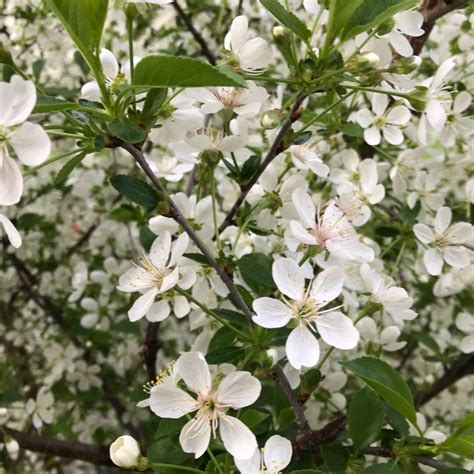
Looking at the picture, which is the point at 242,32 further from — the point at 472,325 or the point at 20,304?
the point at 20,304

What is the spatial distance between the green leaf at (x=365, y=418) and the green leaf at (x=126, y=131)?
44 centimetres

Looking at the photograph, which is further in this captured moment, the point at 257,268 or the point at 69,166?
the point at 257,268

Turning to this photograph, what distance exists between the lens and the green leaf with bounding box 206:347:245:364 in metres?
0.77

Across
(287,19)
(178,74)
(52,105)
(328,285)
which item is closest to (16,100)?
(52,105)

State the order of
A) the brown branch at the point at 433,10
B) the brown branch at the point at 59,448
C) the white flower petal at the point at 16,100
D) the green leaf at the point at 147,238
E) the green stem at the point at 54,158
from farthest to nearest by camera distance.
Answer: the brown branch at the point at 59,448 → the brown branch at the point at 433,10 → the green leaf at the point at 147,238 → the green stem at the point at 54,158 → the white flower petal at the point at 16,100

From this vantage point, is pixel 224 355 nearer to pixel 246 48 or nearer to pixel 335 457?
pixel 335 457

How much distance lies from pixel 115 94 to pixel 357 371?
1.36ft

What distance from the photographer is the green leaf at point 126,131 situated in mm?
611

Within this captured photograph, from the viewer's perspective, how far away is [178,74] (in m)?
0.58

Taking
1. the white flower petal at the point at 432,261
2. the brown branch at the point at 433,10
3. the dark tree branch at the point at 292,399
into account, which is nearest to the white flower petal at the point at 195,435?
the dark tree branch at the point at 292,399

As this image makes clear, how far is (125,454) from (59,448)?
707 mm

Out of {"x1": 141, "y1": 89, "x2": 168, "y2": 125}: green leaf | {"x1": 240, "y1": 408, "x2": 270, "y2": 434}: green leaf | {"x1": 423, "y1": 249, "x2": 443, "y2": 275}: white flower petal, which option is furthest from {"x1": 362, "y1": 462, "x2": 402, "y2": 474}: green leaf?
{"x1": 141, "y1": 89, "x2": 168, "y2": 125}: green leaf

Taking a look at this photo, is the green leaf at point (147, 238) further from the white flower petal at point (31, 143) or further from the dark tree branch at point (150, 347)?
the white flower petal at point (31, 143)

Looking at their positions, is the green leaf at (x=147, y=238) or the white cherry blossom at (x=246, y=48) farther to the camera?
the green leaf at (x=147, y=238)
